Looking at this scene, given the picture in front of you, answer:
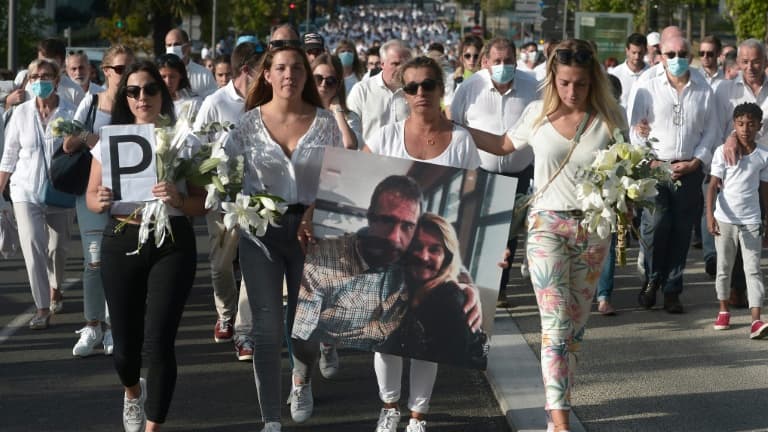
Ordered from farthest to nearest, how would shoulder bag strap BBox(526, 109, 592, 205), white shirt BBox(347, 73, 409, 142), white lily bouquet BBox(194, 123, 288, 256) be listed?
white shirt BBox(347, 73, 409, 142)
shoulder bag strap BBox(526, 109, 592, 205)
white lily bouquet BBox(194, 123, 288, 256)

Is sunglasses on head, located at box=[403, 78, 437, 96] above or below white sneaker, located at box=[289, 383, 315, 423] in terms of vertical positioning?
above

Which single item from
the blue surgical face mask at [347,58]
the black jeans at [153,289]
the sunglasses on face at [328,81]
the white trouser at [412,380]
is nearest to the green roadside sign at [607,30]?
the blue surgical face mask at [347,58]

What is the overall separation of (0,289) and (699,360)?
602 centimetres

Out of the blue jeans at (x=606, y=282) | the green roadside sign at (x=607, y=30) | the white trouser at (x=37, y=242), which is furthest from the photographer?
the green roadside sign at (x=607, y=30)

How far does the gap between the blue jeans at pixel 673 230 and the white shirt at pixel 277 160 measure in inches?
168

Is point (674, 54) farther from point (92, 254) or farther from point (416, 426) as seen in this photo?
point (416, 426)

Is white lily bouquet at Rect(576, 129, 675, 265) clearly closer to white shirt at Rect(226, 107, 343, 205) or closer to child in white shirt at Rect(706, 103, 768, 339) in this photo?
white shirt at Rect(226, 107, 343, 205)

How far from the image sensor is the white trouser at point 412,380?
638cm

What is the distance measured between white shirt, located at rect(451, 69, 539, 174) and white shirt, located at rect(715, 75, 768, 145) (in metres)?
1.48

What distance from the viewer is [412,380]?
6430mm

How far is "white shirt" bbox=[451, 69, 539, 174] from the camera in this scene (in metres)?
10.3

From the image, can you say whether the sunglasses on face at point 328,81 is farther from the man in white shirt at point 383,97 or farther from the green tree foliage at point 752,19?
the green tree foliage at point 752,19

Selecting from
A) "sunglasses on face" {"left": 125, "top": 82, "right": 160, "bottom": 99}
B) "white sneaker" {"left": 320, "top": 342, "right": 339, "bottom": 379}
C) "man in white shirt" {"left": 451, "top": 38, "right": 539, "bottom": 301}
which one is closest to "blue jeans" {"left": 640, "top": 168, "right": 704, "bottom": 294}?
"man in white shirt" {"left": 451, "top": 38, "right": 539, "bottom": 301}

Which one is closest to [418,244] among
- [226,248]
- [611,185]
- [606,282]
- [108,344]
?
[611,185]
